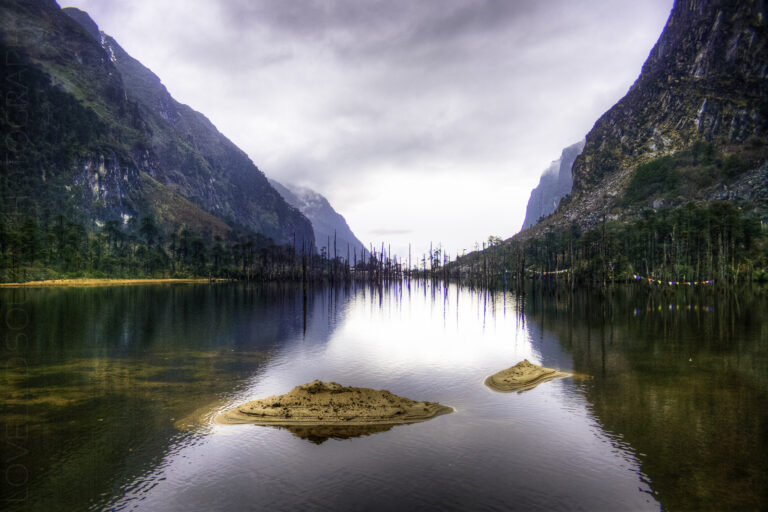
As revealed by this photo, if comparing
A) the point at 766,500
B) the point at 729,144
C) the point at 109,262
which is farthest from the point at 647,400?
the point at 729,144

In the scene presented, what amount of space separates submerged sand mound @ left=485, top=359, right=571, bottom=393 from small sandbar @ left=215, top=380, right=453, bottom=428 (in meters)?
4.96

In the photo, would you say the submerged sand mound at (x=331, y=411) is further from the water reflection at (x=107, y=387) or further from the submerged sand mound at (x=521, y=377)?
the submerged sand mound at (x=521, y=377)

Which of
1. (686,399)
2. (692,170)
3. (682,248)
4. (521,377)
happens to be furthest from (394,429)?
(692,170)

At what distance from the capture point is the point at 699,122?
16462 cm

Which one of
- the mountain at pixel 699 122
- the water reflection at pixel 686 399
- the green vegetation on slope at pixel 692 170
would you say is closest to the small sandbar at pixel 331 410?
the water reflection at pixel 686 399

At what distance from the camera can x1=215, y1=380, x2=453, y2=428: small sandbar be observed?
15477mm

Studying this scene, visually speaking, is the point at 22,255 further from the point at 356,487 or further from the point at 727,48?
the point at 727,48

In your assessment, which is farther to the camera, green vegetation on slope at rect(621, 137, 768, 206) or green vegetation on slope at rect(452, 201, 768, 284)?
green vegetation on slope at rect(621, 137, 768, 206)

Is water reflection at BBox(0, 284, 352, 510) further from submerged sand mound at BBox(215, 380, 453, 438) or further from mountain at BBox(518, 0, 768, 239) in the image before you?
mountain at BBox(518, 0, 768, 239)

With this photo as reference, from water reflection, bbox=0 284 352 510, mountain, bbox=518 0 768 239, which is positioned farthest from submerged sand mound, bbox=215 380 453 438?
mountain, bbox=518 0 768 239

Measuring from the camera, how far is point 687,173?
148250 millimetres

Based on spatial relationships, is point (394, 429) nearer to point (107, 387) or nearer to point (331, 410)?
point (331, 410)

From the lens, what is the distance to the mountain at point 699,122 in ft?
461

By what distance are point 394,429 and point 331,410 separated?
2.59 m
